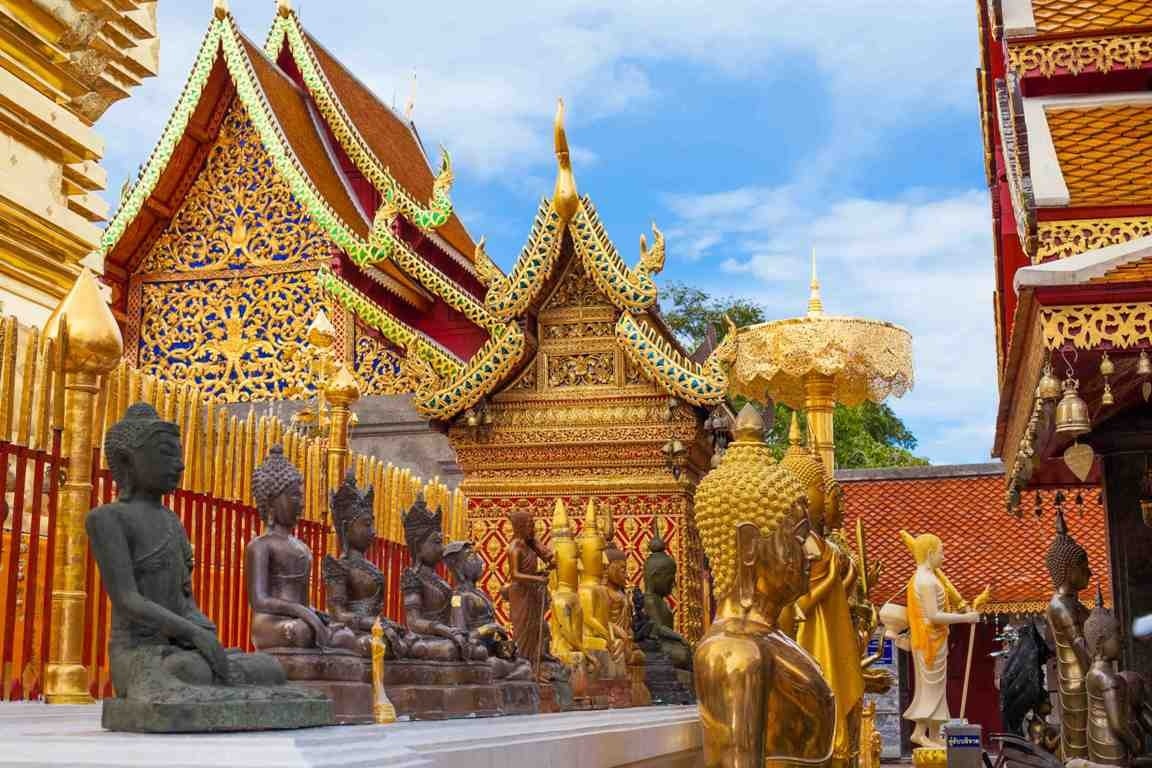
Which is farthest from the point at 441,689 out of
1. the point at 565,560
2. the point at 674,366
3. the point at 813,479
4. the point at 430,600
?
the point at 674,366

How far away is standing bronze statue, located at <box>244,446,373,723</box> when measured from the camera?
136 inches

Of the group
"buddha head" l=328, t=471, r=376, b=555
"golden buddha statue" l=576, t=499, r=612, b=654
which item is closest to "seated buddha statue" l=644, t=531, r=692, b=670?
"golden buddha statue" l=576, t=499, r=612, b=654

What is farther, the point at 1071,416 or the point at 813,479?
the point at 1071,416

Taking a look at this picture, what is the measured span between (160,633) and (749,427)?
148 cm

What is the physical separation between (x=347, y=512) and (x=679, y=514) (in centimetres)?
713

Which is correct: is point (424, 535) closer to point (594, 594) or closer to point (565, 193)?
point (594, 594)

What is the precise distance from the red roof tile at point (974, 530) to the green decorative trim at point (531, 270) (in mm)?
4755

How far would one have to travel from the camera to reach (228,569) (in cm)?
602

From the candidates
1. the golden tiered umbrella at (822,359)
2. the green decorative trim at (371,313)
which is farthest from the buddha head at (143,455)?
the green decorative trim at (371,313)

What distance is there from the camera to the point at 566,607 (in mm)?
6148

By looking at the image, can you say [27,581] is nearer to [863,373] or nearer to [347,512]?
[347,512]

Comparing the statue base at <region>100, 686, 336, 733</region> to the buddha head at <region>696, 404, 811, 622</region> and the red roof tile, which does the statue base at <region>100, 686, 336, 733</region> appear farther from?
the red roof tile

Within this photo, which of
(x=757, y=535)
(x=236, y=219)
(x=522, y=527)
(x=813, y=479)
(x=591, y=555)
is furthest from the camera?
(x=236, y=219)

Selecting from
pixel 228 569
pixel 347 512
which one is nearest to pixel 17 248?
pixel 228 569
